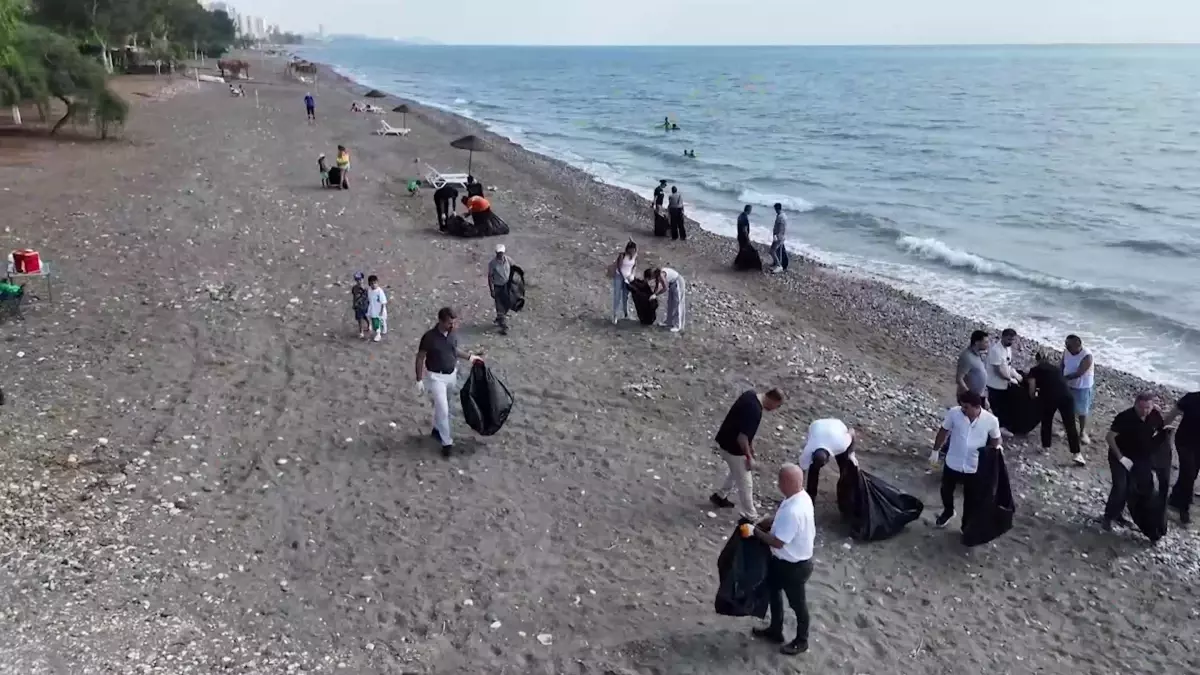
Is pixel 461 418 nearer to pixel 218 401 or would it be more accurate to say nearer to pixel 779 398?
pixel 218 401

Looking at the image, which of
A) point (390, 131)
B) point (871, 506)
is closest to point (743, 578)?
point (871, 506)

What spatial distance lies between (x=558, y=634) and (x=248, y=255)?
12988 millimetres

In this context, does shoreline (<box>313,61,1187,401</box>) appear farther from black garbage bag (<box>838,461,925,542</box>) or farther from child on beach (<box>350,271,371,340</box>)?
child on beach (<box>350,271,371,340</box>)

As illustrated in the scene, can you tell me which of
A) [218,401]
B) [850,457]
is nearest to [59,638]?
[218,401]

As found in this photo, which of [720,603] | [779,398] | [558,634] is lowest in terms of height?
[558,634]

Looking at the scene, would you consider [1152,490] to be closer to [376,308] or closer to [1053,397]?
[1053,397]

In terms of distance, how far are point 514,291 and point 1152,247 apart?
2149 cm

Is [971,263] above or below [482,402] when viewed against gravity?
below

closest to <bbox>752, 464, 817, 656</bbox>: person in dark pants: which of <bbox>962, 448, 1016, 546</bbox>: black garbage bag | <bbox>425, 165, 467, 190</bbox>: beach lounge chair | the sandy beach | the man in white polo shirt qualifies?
the sandy beach

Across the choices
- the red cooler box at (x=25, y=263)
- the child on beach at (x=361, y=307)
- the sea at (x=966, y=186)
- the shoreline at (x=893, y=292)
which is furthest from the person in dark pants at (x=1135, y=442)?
the red cooler box at (x=25, y=263)

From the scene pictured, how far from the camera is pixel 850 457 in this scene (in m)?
9.10

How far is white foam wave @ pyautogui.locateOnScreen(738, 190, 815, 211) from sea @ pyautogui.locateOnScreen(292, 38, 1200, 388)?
0.11m

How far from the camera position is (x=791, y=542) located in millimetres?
6711

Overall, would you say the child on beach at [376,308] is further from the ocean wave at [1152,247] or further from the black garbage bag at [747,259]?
the ocean wave at [1152,247]
